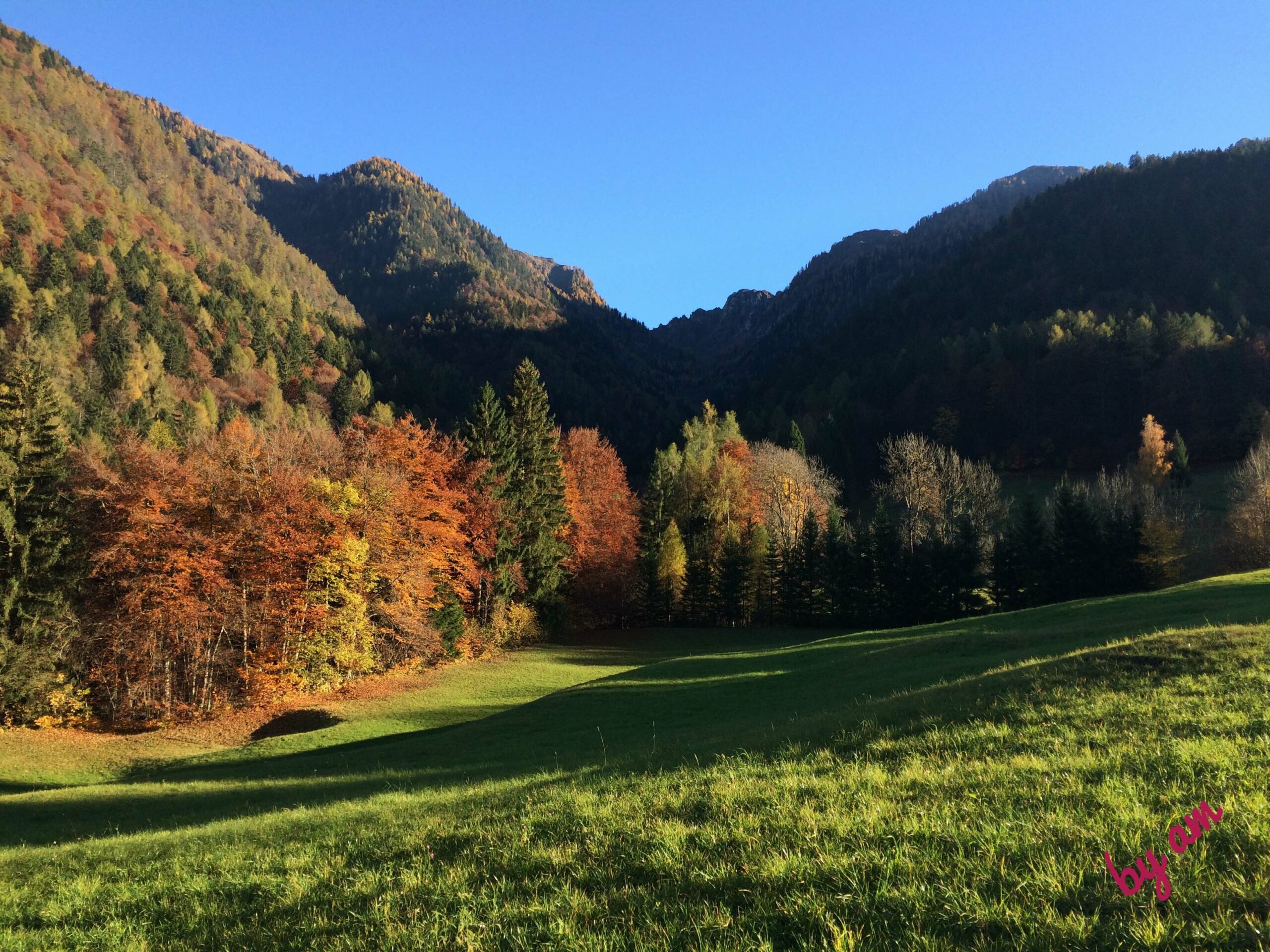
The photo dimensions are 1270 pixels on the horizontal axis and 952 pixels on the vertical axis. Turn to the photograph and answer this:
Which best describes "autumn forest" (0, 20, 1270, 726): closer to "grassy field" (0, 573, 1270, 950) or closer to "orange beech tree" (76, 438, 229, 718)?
"orange beech tree" (76, 438, 229, 718)

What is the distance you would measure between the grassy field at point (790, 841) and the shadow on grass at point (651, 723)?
0.30m

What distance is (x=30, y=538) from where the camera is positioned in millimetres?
34531

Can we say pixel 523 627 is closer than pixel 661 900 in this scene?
No

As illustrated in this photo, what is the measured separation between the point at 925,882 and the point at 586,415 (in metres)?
152

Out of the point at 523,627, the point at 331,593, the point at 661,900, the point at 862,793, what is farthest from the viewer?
the point at 523,627

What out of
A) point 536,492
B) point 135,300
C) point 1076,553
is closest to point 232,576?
point 536,492

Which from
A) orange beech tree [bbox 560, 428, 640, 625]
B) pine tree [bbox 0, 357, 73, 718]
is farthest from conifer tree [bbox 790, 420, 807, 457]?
pine tree [bbox 0, 357, 73, 718]

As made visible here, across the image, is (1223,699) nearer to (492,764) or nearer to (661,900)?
(661,900)

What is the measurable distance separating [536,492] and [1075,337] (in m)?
103

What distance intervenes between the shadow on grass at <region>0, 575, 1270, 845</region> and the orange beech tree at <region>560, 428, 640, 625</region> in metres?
31.8

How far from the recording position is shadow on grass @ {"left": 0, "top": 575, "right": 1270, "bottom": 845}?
491 inches

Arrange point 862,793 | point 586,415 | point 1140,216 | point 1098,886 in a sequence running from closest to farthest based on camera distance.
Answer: point 1098,886, point 862,793, point 586,415, point 1140,216

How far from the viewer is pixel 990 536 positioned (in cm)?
6397

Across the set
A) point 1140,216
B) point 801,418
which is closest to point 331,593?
point 801,418
